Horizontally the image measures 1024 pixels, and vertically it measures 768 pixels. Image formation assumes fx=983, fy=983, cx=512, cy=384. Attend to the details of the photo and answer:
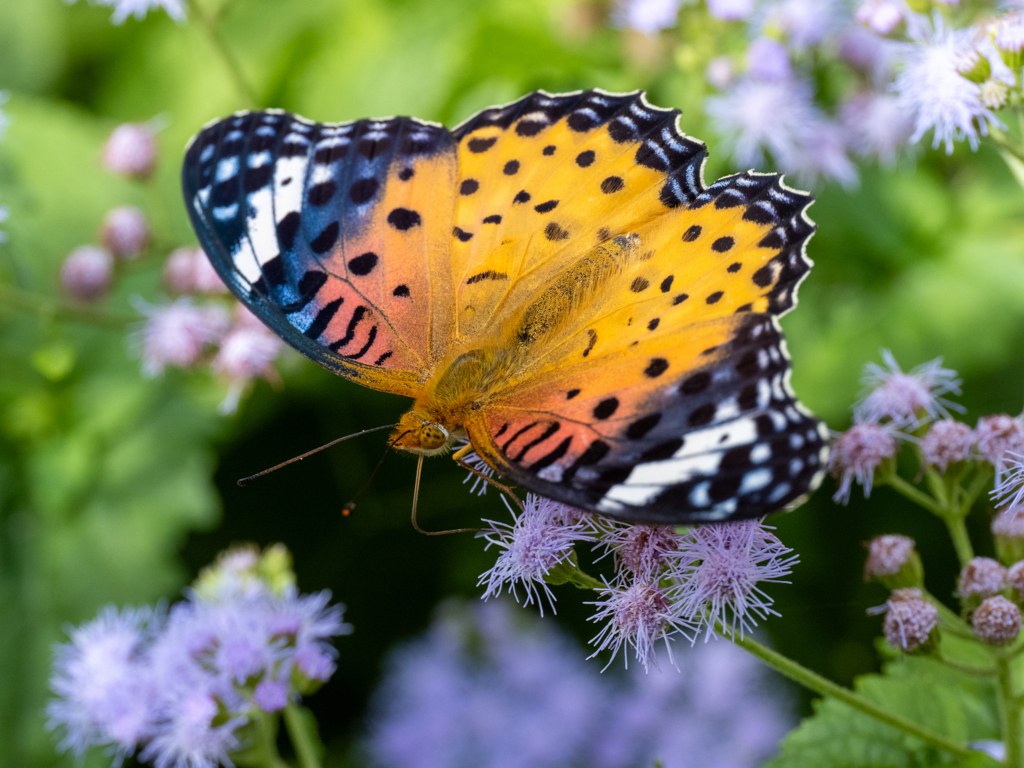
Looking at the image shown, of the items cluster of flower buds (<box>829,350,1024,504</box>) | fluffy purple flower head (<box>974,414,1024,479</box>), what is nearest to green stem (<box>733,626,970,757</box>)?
cluster of flower buds (<box>829,350,1024,504</box>)

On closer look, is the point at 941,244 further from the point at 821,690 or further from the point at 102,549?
the point at 102,549

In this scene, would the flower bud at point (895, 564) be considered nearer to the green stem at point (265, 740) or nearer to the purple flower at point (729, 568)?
the purple flower at point (729, 568)

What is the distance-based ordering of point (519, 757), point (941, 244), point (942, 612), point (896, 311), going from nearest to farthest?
point (942, 612) < point (519, 757) < point (896, 311) < point (941, 244)

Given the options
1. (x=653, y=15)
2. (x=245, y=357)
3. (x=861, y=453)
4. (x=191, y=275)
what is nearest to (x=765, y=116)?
(x=653, y=15)

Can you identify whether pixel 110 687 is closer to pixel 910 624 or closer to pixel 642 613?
pixel 642 613

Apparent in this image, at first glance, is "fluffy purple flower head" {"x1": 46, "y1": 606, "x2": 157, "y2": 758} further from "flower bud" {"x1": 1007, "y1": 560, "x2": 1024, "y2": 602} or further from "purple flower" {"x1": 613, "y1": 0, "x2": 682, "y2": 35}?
"purple flower" {"x1": 613, "y1": 0, "x2": 682, "y2": 35}

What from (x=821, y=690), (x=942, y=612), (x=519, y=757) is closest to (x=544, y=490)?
(x=821, y=690)

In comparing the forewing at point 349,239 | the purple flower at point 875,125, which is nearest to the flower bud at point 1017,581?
the forewing at point 349,239
